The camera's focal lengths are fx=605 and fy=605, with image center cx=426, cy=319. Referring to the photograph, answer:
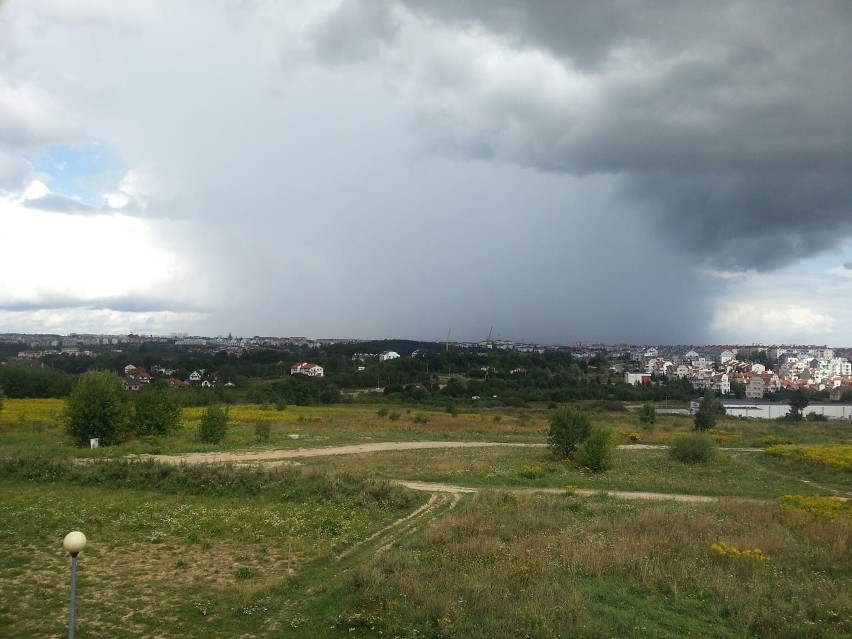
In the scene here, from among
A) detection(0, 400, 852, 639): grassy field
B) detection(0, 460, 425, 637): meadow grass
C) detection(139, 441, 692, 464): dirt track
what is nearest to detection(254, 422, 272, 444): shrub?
detection(139, 441, 692, 464): dirt track

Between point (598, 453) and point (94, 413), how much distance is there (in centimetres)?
2861

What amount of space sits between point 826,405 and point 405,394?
246 ft

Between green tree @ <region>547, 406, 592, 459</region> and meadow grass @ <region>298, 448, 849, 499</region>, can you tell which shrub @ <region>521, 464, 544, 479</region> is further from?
green tree @ <region>547, 406, 592, 459</region>

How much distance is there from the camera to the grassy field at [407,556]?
9.83 meters

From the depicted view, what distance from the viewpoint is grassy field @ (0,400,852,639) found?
9828mm

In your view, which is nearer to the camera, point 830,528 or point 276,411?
point 830,528

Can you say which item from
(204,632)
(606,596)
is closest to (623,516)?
(606,596)

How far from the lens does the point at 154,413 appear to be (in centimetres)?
4091

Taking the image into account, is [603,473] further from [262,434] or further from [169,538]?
[262,434]

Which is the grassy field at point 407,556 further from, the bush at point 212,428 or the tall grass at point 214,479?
the bush at point 212,428

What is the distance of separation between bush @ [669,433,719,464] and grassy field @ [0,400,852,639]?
5466 mm

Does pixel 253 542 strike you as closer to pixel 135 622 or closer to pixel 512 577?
pixel 135 622

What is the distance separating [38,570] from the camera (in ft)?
Result: 41.7

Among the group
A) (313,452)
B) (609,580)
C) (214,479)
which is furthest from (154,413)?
(609,580)
